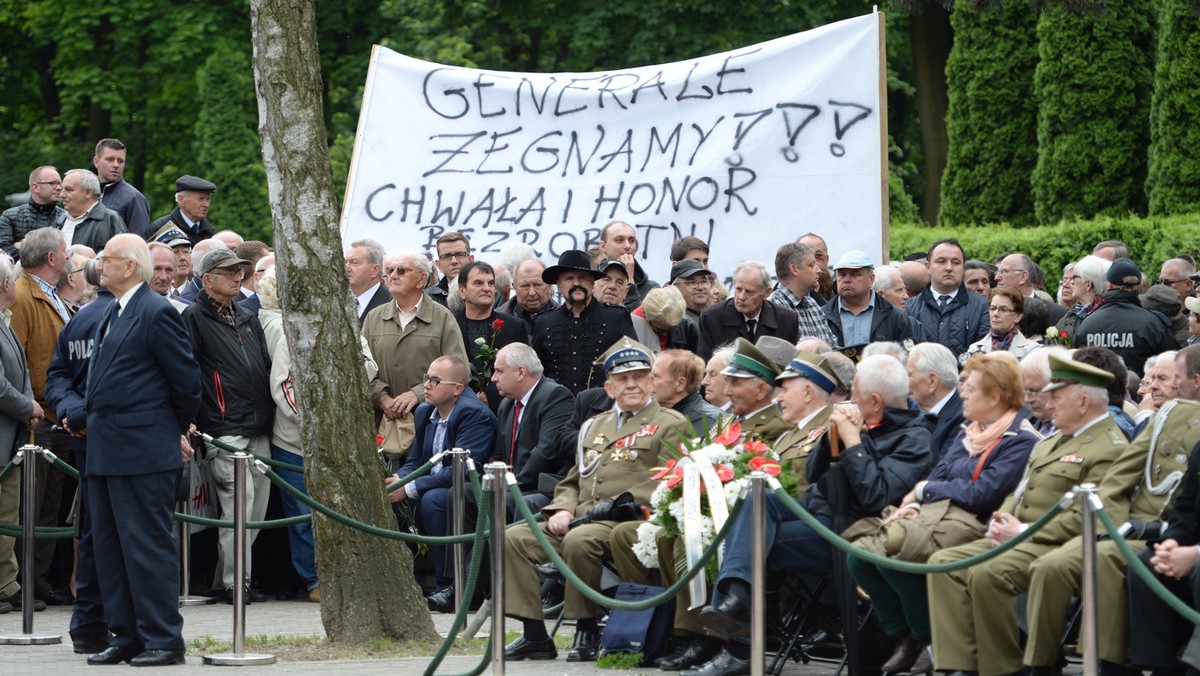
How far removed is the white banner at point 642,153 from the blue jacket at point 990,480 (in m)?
5.41

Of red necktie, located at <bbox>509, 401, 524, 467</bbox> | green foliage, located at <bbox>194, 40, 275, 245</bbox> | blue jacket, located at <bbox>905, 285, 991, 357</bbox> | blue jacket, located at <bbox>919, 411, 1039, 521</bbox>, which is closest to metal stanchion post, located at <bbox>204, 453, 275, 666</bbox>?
→ red necktie, located at <bbox>509, 401, 524, 467</bbox>

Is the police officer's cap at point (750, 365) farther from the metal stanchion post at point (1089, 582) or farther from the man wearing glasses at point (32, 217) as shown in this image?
the man wearing glasses at point (32, 217)

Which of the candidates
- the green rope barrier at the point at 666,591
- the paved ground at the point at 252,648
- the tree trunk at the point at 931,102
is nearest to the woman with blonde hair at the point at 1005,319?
the paved ground at the point at 252,648

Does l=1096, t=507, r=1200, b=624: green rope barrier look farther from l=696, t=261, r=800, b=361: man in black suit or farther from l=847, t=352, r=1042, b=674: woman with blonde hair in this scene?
l=696, t=261, r=800, b=361: man in black suit

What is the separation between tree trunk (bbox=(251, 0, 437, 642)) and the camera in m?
9.61

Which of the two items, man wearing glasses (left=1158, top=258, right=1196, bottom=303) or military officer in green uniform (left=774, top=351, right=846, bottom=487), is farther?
man wearing glasses (left=1158, top=258, right=1196, bottom=303)

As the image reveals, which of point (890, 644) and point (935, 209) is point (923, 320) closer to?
point (890, 644)

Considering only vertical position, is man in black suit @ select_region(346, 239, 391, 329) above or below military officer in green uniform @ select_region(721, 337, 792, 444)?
above

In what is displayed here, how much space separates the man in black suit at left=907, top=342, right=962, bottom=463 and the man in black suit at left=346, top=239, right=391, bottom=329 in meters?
4.94

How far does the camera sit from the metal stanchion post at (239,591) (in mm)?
9328

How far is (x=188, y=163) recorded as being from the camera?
3519 cm

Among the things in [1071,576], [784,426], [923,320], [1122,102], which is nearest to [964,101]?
[1122,102]

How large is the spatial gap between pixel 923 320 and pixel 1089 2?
297cm

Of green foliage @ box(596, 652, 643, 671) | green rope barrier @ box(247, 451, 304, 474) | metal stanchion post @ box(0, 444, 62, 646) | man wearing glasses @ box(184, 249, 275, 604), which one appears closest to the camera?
green foliage @ box(596, 652, 643, 671)
